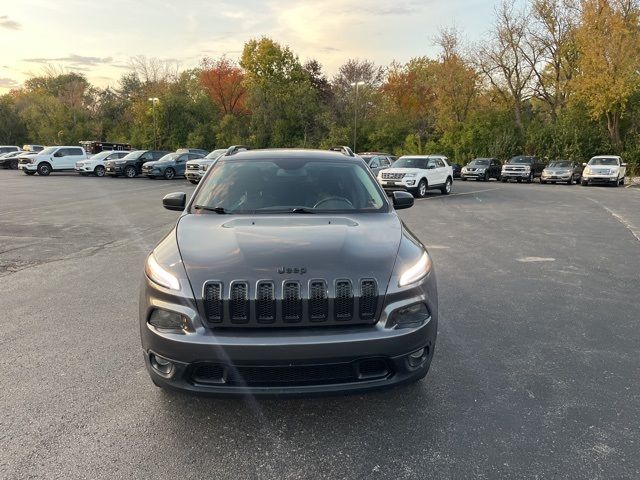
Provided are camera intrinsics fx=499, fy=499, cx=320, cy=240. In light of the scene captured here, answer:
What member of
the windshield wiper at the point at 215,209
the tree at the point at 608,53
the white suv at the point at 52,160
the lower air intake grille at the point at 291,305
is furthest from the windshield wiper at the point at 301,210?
the tree at the point at 608,53

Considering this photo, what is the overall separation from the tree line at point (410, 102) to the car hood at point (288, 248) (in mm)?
37803

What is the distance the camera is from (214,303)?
2854 millimetres

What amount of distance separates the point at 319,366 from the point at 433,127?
4918 centimetres

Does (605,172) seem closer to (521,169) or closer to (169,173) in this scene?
(521,169)

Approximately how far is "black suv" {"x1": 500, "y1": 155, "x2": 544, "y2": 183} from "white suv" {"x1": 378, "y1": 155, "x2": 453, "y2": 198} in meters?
12.5

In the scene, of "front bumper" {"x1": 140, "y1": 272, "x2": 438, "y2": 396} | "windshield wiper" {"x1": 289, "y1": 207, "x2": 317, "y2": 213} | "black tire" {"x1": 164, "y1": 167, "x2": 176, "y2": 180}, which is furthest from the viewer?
"black tire" {"x1": 164, "y1": 167, "x2": 176, "y2": 180}

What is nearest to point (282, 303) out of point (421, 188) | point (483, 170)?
point (421, 188)

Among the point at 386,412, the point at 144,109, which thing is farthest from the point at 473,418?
the point at 144,109

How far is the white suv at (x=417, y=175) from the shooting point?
19.3m

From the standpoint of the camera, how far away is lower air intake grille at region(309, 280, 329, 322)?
2.84 m

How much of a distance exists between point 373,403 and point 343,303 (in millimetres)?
929

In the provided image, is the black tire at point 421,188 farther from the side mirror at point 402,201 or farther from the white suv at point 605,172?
the side mirror at point 402,201

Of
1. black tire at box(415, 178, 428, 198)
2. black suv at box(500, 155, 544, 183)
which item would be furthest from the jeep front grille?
black suv at box(500, 155, 544, 183)

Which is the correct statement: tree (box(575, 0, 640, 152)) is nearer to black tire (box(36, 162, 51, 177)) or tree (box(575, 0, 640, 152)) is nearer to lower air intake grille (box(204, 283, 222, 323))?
black tire (box(36, 162, 51, 177))
